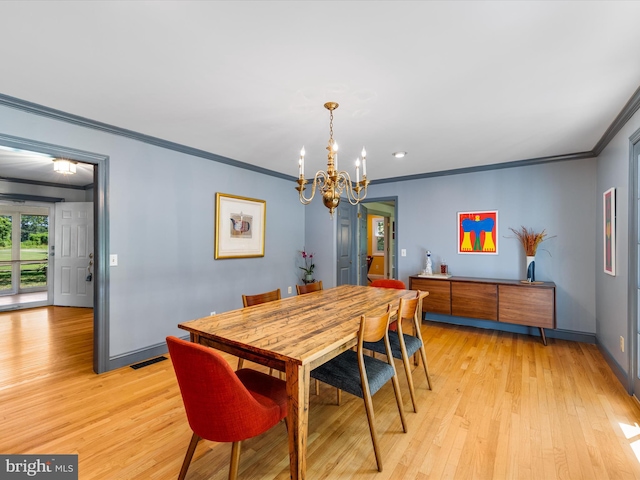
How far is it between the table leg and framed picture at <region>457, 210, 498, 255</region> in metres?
3.75

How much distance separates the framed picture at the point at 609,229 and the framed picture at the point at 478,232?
1.16 metres

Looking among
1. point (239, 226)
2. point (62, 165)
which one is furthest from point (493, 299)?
point (62, 165)

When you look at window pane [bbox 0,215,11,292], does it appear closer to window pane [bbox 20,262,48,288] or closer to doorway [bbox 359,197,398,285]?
window pane [bbox 20,262,48,288]

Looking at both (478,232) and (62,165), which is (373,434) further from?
(62,165)

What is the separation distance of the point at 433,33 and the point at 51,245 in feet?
23.0

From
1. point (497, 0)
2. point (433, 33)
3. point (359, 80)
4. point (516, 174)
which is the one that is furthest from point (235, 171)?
point (516, 174)

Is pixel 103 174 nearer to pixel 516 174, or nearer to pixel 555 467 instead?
pixel 555 467

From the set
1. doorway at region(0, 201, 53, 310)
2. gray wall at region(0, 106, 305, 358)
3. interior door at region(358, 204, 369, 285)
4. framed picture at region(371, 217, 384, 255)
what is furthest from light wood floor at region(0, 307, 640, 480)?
framed picture at region(371, 217, 384, 255)

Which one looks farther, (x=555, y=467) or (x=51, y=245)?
(x=51, y=245)

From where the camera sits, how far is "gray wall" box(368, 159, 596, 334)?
3.60m

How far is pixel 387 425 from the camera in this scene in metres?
2.03

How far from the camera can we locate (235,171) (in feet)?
13.3

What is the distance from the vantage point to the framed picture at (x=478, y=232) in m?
4.14

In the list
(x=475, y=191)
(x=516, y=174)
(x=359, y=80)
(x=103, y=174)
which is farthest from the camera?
(x=475, y=191)
